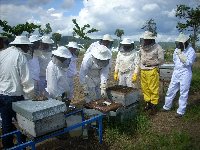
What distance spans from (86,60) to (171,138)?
2.91 metres

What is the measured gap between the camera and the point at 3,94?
5.10 m

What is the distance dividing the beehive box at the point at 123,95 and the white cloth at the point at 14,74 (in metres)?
2.36

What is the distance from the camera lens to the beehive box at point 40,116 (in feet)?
14.3

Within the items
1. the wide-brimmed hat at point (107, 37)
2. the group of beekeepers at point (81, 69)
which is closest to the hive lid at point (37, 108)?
the group of beekeepers at point (81, 69)

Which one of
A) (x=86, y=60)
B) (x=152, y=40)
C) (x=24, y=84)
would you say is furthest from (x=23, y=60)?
(x=152, y=40)

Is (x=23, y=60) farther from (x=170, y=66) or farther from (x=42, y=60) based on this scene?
(x=170, y=66)

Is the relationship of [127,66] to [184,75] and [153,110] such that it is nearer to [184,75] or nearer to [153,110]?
[153,110]

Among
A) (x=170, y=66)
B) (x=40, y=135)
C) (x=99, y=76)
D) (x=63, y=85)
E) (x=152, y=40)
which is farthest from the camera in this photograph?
(x=170, y=66)

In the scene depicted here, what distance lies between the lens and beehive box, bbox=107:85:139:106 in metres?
6.54

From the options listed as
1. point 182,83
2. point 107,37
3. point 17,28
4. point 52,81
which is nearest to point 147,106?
point 182,83

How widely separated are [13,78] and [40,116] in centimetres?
116

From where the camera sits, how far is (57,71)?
6242 mm

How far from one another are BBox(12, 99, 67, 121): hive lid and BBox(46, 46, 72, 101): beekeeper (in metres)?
1.23

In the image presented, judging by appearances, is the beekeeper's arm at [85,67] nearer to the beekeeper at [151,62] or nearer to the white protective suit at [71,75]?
the white protective suit at [71,75]
